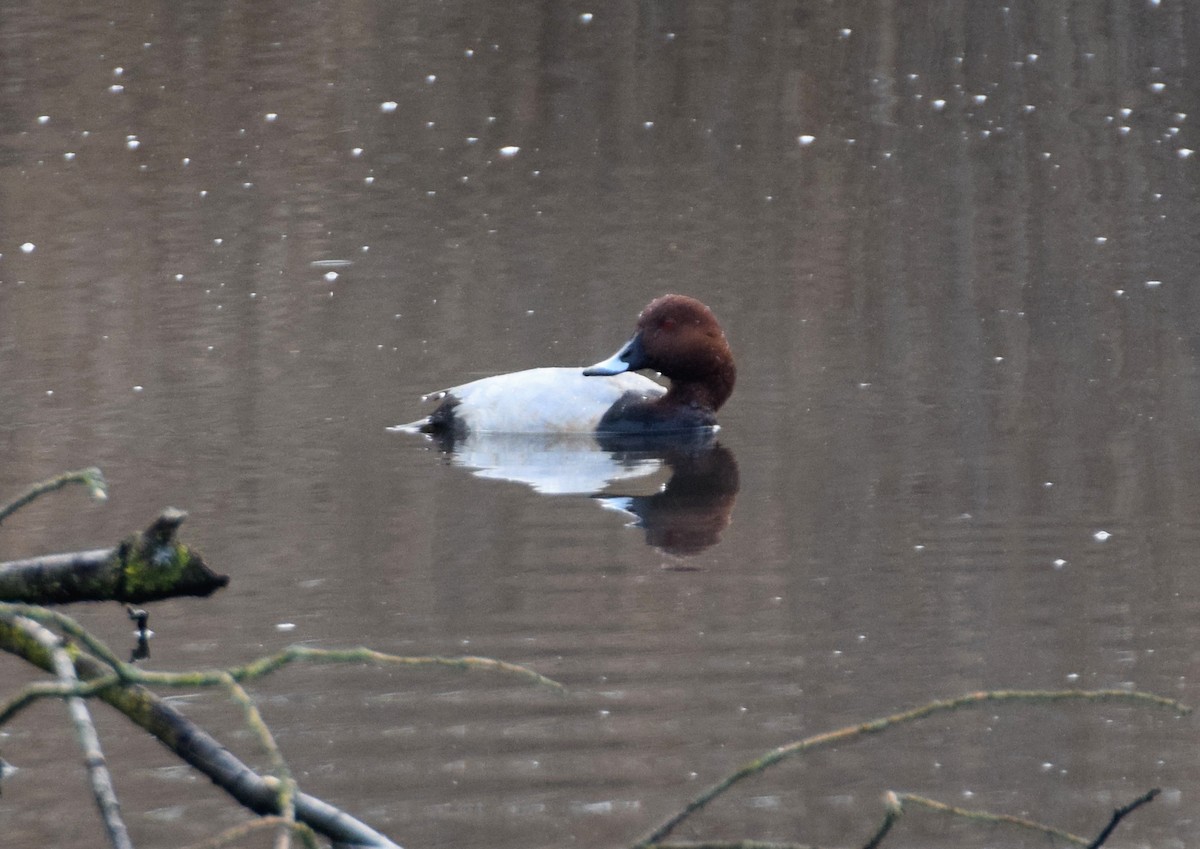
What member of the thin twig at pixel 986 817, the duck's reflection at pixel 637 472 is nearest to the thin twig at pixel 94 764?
the thin twig at pixel 986 817

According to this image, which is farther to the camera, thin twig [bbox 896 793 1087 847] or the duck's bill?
the duck's bill

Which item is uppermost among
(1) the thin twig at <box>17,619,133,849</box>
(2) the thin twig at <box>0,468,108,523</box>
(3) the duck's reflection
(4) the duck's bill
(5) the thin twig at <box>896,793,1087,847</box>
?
(2) the thin twig at <box>0,468,108,523</box>

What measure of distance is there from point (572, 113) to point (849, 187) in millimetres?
3520

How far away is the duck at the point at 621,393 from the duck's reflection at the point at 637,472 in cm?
6

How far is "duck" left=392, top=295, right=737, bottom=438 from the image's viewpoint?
7035 mm

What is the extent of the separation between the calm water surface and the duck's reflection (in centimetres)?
3

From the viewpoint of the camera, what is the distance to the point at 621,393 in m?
7.23

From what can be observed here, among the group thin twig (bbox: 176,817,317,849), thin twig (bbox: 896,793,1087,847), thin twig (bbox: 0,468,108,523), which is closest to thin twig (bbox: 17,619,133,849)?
thin twig (bbox: 176,817,317,849)

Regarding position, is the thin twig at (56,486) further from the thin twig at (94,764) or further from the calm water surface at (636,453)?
the calm water surface at (636,453)

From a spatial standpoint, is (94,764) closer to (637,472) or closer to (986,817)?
(986,817)

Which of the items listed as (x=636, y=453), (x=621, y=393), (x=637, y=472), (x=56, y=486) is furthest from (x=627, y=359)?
(x=56, y=486)

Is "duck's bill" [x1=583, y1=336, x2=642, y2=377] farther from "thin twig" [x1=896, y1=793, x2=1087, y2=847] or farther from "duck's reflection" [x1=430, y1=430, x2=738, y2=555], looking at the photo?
"thin twig" [x1=896, y1=793, x2=1087, y2=847]

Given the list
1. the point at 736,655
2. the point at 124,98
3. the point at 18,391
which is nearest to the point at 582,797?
the point at 736,655

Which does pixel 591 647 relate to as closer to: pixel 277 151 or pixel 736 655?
pixel 736 655
